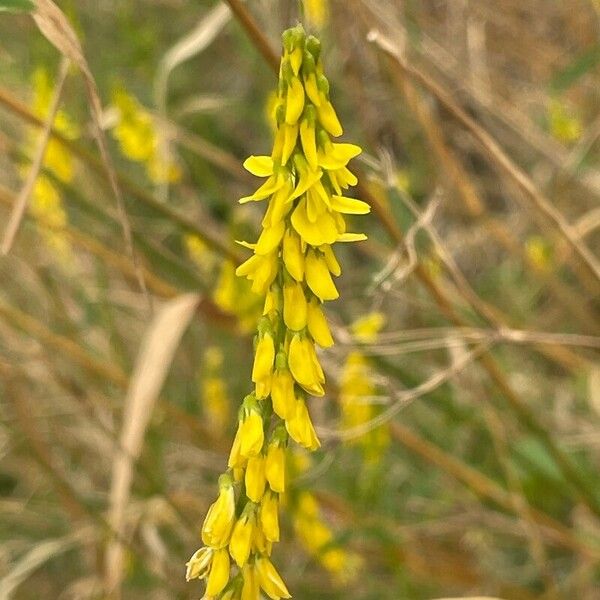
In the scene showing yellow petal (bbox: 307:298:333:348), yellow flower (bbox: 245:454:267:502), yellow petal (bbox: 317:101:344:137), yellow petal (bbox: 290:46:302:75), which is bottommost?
yellow flower (bbox: 245:454:267:502)

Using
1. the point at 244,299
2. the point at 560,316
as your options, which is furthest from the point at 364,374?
the point at 560,316

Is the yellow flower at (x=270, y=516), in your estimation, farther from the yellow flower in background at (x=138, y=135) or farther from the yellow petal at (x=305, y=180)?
the yellow flower in background at (x=138, y=135)

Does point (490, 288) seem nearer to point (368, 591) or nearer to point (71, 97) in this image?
point (368, 591)

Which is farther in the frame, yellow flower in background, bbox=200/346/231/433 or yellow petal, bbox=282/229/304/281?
yellow flower in background, bbox=200/346/231/433

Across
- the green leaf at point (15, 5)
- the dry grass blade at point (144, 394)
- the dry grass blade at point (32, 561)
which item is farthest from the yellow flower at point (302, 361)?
the dry grass blade at point (32, 561)

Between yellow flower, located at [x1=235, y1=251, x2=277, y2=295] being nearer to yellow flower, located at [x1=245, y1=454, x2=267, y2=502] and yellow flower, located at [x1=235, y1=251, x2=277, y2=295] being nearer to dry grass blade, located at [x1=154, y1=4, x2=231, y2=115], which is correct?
yellow flower, located at [x1=245, y1=454, x2=267, y2=502]

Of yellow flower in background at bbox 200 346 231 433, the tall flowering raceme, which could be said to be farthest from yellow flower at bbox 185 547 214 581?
yellow flower in background at bbox 200 346 231 433
